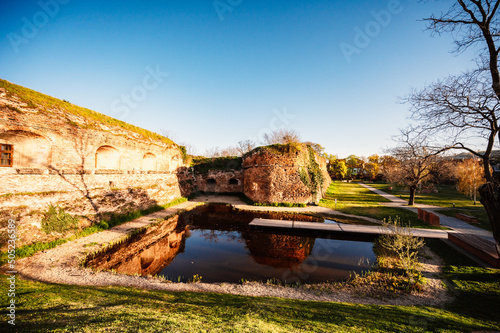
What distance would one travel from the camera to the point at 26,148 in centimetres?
818

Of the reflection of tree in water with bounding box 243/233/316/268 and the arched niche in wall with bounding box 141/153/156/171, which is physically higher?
the arched niche in wall with bounding box 141/153/156/171

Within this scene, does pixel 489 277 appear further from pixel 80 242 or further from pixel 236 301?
pixel 80 242

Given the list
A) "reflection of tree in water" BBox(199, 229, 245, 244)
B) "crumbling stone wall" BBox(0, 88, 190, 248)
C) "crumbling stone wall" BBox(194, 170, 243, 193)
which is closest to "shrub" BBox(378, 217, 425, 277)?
"reflection of tree in water" BBox(199, 229, 245, 244)

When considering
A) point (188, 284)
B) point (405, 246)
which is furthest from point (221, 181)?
point (405, 246)

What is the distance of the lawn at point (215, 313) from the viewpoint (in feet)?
8.90

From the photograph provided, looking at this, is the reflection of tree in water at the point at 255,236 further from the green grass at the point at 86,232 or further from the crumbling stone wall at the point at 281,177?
the crumbling stone wall at the point at 281,177

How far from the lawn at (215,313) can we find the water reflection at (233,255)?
1.63 metres

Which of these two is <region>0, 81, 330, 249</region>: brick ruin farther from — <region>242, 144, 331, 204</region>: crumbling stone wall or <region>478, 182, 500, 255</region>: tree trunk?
<region>478, 182, 500, 255</region>: tree trunk

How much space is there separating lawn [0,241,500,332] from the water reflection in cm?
163

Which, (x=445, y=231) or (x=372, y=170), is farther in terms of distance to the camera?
(x=372, y=170)

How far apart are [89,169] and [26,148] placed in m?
2.47

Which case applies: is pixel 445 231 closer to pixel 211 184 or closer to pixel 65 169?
pixel 65 169

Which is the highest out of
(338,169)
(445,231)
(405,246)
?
(338,169)

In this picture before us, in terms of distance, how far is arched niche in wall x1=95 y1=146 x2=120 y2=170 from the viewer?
37.5 ft
